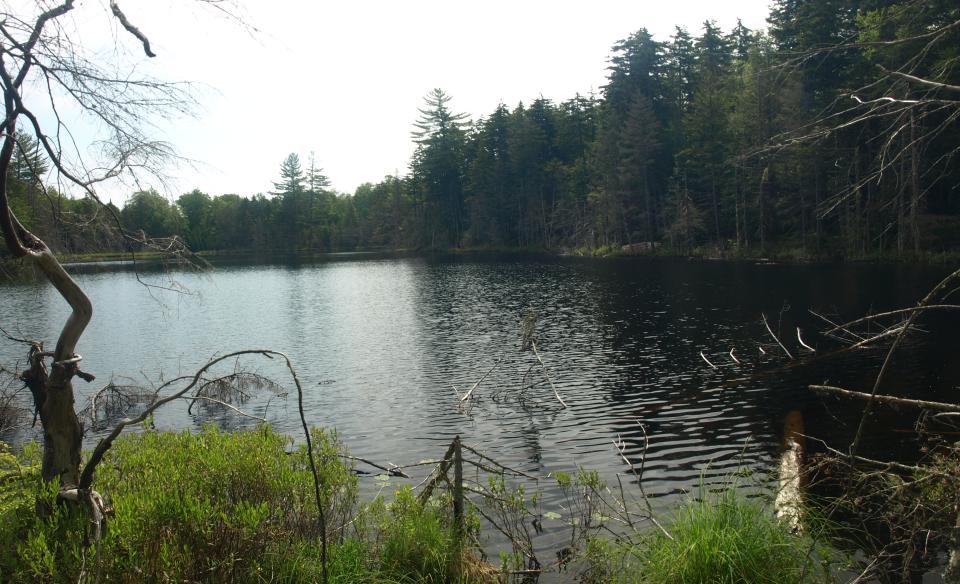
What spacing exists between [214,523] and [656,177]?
217 feet

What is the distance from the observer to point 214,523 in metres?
5.62

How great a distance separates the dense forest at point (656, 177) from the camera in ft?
61.6

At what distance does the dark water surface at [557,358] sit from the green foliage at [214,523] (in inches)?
71.7

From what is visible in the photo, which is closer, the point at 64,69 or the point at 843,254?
the point at 64,69

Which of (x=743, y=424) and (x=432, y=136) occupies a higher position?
(x=432, y=136)

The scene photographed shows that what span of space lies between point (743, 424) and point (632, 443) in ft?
8.74

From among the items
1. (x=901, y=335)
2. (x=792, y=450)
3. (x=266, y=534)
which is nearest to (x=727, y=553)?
(x=901, y=335)

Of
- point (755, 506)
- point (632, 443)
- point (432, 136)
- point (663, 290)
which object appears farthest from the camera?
point (432, 136)

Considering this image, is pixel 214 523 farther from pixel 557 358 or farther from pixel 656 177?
pixel 656 177

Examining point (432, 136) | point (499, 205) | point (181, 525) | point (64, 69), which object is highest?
point (432, 136)

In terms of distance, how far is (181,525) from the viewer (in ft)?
17.8

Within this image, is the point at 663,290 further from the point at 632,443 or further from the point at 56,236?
the point at 56,236

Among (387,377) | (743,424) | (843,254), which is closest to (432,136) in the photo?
(843,254)

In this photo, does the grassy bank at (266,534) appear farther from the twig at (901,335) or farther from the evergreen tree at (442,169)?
the evergreen tree at (442,169)
